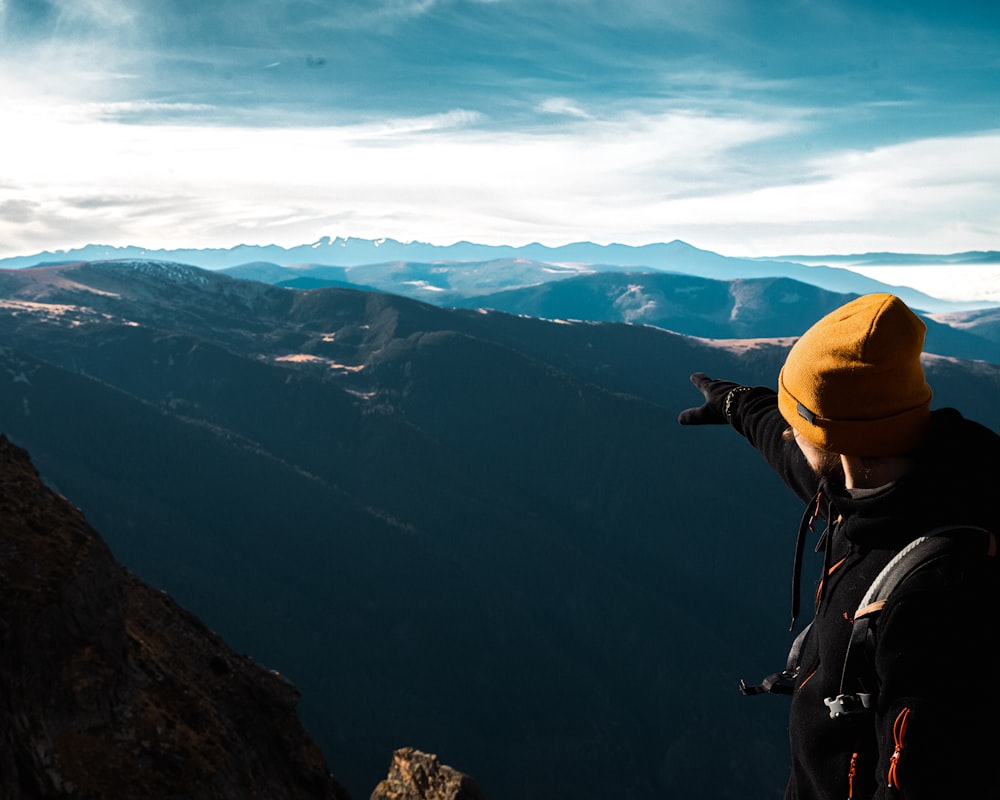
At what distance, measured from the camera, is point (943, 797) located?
3889 millimetres

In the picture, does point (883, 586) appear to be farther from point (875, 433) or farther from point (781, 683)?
point (781, 683)

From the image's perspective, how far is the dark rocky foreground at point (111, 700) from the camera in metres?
16.1

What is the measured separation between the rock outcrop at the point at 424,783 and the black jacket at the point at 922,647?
753 inches

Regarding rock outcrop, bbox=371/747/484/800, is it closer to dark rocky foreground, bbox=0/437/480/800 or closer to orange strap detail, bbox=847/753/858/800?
dark rocky foreground, bbox=0/437/480/800

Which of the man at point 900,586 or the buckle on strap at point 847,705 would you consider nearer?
the man at point 900,586

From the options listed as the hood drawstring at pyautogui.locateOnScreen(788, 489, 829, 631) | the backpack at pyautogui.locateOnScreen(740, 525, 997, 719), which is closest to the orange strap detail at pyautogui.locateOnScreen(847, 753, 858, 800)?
the backpack at pyautogui.locateOnScreen(740, 525, 997, 719)

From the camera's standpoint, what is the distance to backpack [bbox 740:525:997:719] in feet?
13.0

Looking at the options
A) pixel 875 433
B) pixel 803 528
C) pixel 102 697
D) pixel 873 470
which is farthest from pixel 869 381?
pixel 102 697

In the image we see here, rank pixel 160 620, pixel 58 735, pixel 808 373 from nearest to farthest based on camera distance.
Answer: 1. pixel 808 373
2. pixel 58 735
3. pixel 160 620

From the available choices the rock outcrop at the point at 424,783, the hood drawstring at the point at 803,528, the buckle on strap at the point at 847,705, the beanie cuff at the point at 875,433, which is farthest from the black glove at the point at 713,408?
the rock outcrop at the point at 424,783

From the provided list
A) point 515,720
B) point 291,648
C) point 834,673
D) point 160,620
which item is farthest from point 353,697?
point 834,673

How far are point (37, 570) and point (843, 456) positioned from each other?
19.6m

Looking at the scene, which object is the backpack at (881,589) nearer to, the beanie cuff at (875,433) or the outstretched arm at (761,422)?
the beanie cuff at (875,433)

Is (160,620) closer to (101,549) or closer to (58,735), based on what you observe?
(101,549)
